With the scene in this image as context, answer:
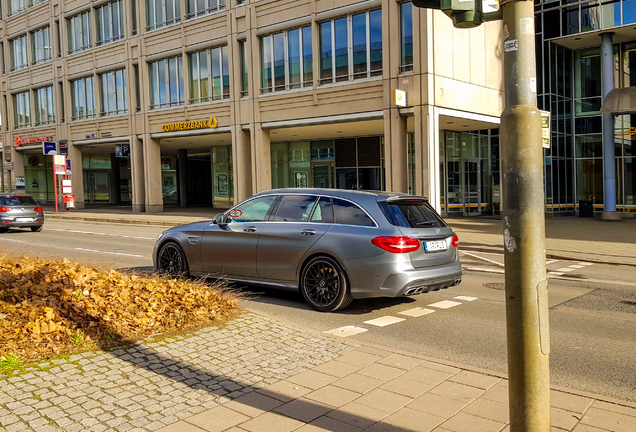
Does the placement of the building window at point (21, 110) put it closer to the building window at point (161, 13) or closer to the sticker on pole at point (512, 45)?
the building window at point (161, 13)

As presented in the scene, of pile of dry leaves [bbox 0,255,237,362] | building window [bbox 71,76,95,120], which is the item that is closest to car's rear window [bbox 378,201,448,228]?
pile of dry leaves [bbox 0,255,237,362]

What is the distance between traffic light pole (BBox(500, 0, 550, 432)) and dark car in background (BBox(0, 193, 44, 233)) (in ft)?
74.5

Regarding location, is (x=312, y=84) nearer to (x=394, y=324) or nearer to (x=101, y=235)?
(x=101, y=235)

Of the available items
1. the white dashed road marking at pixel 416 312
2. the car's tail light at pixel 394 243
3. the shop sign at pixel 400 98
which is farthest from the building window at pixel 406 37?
the car's tail light at pixel 394 243

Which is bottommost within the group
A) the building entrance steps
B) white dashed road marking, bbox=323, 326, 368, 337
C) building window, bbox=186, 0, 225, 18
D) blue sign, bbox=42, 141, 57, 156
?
the building entrance steps

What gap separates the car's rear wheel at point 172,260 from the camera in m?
9.48

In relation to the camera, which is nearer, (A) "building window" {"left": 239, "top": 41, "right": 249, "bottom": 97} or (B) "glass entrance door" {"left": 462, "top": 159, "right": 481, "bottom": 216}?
(A) "building window" {"left": 239, "top": 41, "right": 249, "bottom": 97}

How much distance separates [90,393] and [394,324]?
3835mm

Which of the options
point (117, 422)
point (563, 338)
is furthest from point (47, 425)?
point (563, 338)

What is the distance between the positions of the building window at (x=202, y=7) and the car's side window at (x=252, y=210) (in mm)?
22938

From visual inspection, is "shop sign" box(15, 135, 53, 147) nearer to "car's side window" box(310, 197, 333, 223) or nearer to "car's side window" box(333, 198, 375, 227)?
Result: "car's side window" box(310, 197, 333, 223)

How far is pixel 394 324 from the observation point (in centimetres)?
722

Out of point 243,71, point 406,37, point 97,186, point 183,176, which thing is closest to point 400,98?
point 406,37

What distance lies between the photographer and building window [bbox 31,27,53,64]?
4163 cm
